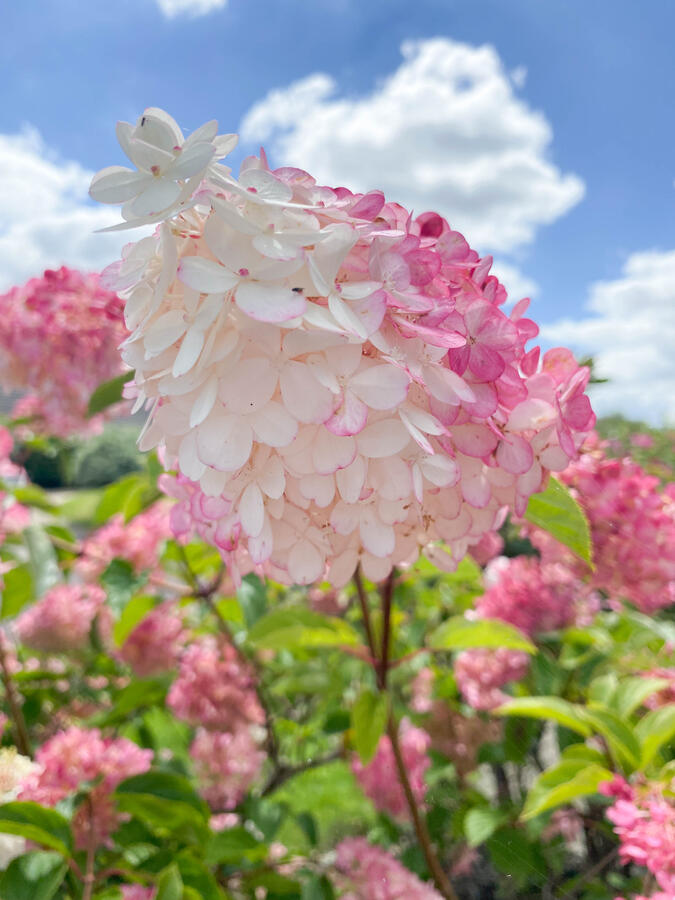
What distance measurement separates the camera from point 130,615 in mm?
937

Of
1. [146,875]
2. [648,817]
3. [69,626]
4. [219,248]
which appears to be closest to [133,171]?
[219,248]

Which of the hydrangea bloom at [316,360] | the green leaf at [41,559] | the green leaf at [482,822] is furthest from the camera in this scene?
the green leaf at [41,559]

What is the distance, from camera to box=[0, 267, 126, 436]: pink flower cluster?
1110 mm

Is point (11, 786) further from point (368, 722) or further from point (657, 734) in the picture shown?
A: point (657, 734)

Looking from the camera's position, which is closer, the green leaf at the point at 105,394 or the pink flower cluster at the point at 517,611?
the green leaf at the point at 105,394

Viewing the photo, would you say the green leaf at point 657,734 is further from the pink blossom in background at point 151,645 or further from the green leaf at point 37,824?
the pink blossom in background at point 151,645

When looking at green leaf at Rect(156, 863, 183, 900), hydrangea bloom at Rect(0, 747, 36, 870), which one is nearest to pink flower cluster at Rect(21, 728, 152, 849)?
hydrangea bloom at Rect(0, 747, 36, 870)

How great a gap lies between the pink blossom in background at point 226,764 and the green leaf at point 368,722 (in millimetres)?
515

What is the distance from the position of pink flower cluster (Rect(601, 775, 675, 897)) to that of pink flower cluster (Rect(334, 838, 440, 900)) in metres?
0.31

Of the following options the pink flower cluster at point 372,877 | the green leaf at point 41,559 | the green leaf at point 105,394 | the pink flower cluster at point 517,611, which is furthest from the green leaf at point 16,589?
the pink flower cluster at point 517,611

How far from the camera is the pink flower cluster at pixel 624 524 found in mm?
625

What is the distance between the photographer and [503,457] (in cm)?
35

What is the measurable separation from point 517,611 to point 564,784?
0.50 metres

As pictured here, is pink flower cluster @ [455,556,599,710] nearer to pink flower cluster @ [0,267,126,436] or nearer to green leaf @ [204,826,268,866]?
green leaf @ [204,826,268,866]
